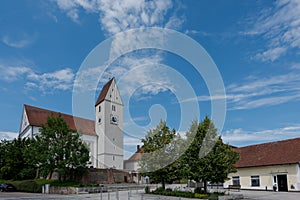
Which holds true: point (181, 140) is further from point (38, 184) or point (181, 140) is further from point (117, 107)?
point (117, 107)

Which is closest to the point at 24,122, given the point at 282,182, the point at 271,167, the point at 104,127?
the point at 104,127

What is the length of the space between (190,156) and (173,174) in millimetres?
2853

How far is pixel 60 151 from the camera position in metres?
A: 34.5

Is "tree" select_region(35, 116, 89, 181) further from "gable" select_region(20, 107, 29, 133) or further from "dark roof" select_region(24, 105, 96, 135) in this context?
"gable" select_region(20, 107, 29, 133)

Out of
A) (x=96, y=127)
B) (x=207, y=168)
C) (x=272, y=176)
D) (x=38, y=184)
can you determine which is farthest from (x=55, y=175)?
(x=272, y=176)

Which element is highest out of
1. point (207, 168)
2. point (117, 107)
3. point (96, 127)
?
point (117, 107)

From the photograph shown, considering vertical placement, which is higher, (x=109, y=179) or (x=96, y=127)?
(x=96, y=127)

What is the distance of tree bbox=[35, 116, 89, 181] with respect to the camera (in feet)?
112

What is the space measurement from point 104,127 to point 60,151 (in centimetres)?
2294

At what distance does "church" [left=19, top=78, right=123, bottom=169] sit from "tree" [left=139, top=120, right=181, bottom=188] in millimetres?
29187

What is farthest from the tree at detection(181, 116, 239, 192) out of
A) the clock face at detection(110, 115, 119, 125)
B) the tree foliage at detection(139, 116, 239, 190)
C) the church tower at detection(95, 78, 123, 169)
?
the clock face at detection(110, 115, 119, 125)

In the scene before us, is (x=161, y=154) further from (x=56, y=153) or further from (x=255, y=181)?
(x=255, y=181)

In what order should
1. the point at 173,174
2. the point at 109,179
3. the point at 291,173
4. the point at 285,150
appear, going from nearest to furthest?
the point at 173,174 → the point at 291,173 → the point at 285,150 → the point at 109,179

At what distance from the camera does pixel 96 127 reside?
197ft
